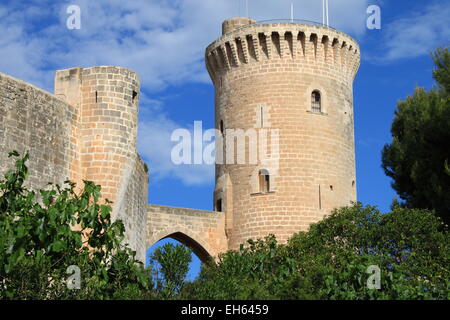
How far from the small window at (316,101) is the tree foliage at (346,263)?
15.9 ft

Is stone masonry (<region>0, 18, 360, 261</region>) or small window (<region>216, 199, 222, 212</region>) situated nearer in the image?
stone masonry (<region>0, 18, 360, 261</region>)

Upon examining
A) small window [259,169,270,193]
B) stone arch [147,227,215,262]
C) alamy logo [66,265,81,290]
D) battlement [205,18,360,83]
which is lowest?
alamy logo [66,265,81,290]

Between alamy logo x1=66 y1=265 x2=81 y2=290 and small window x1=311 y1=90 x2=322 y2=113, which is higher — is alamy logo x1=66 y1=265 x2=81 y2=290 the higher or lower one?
the lower one

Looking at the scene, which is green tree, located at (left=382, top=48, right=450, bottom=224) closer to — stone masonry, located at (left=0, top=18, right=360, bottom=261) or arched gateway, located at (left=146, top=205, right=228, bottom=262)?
stone masonry, located at (left=0, top=18, right=360, bottom=261)

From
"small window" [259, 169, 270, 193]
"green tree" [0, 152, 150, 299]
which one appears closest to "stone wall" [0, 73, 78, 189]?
"green tree" [0, 152, 150, 299]

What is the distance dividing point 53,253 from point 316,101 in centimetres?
1682

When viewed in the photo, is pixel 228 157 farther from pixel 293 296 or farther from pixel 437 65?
pixel 293 296

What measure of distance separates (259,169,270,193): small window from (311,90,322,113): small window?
262cm

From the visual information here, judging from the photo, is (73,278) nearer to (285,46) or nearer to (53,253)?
(53,253)

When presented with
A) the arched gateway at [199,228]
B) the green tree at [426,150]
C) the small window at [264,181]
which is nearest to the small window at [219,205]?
the arched gateway at [199,228]

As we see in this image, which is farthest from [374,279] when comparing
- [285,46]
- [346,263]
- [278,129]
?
[285,46]

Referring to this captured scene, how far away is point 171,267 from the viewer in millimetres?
15922

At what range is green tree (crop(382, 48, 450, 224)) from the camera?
22750 millimetres
